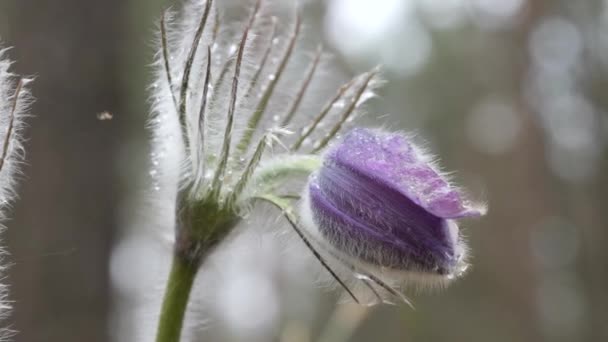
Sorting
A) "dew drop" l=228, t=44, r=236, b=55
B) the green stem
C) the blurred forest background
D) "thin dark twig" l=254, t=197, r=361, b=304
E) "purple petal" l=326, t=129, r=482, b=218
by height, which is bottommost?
the blurred forest background

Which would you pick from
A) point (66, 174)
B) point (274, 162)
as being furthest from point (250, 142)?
point (66, 174)

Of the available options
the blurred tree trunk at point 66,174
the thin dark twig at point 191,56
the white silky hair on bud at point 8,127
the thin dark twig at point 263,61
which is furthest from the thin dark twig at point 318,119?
the blurred tree trunk at point 66,174

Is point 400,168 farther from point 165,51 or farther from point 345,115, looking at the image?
point 165,51

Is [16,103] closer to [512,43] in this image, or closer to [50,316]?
[50,316]

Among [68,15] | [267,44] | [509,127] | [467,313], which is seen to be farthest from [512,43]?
[267,44]

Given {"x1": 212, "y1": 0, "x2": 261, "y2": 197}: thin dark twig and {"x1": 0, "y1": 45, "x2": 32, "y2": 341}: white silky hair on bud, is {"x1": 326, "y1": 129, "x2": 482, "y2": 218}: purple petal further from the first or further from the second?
{"x1": 0, "y1": 45, "x2": 32, "y2": 341}: white silky hair on bud

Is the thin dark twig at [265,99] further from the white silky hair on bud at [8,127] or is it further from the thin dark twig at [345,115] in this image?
the white silky hair on bud at [8,127]

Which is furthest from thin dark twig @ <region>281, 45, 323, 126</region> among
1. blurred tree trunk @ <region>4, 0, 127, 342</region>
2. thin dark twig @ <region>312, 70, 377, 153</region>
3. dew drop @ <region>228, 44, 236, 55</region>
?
blurred tree trunk @ <region>4, 0, 127, 342</region>
